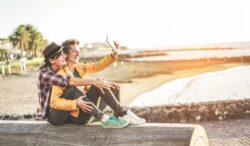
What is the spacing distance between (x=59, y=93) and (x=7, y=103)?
1501 cm

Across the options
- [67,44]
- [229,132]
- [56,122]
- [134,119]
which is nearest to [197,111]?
[229,132]

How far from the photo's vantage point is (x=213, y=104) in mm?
8680

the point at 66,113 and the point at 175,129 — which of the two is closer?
the point at 175,129

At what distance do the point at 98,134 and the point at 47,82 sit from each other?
2.79 feet

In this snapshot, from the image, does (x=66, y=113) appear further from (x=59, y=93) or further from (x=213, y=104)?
(x=213, y=104)

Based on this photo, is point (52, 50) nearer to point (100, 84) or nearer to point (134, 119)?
point (100, 84)

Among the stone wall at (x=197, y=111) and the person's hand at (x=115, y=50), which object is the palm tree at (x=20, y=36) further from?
the person's hand at (x=115, y=50)

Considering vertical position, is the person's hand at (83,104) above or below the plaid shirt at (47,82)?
below

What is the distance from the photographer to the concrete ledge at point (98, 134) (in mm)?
3931

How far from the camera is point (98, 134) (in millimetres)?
4199

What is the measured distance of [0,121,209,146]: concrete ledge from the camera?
12.9 ft

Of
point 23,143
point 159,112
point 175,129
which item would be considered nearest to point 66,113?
point 23,143

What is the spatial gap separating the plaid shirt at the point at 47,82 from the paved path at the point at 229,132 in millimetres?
3277

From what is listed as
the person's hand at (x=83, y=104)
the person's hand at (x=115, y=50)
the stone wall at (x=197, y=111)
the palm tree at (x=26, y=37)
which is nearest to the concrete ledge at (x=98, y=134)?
the person's hand at (x=83, y=104)
